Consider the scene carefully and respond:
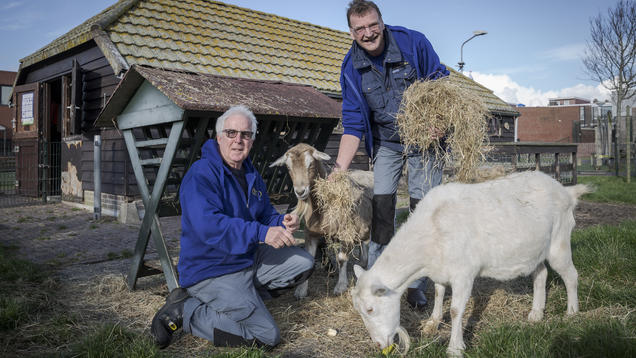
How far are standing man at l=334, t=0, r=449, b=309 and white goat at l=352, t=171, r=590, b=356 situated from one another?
724 millimetres

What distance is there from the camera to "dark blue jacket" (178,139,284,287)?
3299 mm

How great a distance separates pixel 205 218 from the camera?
330cm

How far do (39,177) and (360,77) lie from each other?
42.0ft

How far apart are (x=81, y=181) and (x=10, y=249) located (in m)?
5.60

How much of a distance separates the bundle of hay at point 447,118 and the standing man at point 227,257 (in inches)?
54.6

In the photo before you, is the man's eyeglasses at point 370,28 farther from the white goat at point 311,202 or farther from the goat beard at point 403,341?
the goat beard at point 403,341

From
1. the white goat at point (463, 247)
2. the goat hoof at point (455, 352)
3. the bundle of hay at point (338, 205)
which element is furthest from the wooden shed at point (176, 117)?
the goat hoof at point (455, 352)

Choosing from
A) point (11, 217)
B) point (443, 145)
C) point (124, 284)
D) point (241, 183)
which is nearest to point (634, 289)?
point (443, 145)

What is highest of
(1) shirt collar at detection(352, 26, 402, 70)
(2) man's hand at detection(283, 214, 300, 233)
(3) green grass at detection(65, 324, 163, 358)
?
(1) shirt collar at detection(352, 26, 402, 70)

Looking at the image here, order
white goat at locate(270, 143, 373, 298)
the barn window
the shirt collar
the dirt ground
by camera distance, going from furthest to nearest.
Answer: the barn window
white goat at locate(270, 143, 373, 298)
the shirt collar
the dirt ground

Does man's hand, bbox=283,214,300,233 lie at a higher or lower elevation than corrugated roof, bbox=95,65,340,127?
lower

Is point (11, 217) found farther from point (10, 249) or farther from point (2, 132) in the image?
point (2, 132)

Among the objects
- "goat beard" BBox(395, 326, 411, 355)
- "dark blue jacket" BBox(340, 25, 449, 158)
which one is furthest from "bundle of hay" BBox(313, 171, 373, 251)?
"goat beard" BBox(395, 326, 411, 355)

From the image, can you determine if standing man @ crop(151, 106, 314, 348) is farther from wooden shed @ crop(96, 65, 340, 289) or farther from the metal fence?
the metal fence
